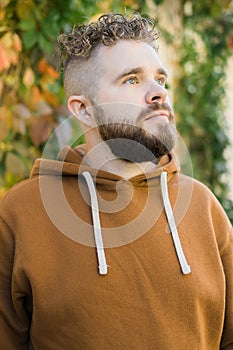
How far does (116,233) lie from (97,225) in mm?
50

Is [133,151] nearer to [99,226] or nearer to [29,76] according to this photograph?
[99,226]

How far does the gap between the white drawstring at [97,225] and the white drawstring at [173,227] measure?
0.17 metres

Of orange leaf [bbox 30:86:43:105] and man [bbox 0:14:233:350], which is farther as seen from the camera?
orange leaf [bbox 30:86:43:105]

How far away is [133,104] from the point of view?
156cm

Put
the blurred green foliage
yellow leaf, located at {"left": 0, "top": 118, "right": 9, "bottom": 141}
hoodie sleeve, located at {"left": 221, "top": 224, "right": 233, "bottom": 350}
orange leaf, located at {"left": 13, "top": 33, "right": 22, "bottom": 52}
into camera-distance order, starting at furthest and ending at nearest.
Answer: the blurred green foliage → orange leaf, located at {"left": 13, "top": 33, "right": 22, "bottom": 52} → yellow leaf, located at {"left": 0, "top": 118, "right": 9, "bottom": 141} → hoodie sleeve, located at {"left": 221, "top": 224, "right": 233, "bottom": 350}

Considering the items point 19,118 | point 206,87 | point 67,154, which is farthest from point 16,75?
point 206,87

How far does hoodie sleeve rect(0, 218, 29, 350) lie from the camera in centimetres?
158

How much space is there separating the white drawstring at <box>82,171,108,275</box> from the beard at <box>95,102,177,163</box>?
0.09m

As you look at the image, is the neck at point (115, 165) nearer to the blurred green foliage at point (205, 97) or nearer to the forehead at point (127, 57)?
the forehead at point (127, 57)

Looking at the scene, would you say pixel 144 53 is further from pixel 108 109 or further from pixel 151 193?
pixel 151 193

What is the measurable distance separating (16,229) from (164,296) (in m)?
0.38

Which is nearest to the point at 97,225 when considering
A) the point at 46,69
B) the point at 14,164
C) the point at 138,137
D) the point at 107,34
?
the point at 138,137

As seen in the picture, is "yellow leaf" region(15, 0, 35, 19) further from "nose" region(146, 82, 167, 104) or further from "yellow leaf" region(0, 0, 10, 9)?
"nose" region(146, 82, 167, 104)

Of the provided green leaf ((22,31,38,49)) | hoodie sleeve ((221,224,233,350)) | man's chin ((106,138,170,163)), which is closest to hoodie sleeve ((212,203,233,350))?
hoodie sleeve ((221,224,233,350))
